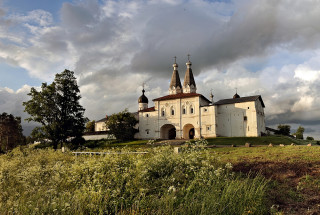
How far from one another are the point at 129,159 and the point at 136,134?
40.5 metres

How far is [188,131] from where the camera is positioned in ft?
154

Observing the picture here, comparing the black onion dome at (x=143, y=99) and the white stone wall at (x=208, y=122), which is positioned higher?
the black onion dome at (x=143, y=99)

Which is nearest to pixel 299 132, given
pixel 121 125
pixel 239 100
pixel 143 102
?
pixel 239 100

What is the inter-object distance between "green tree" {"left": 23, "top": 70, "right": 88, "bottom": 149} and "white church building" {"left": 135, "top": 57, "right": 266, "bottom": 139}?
14.7 metres

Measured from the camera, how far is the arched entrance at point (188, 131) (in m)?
45.6

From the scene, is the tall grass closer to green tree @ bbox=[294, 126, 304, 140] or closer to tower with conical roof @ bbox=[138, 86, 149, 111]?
tower with conical roof @ bbox=[138, 86, 149, 111]

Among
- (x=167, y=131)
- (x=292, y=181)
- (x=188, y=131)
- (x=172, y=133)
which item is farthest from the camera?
(x=172, y=133)

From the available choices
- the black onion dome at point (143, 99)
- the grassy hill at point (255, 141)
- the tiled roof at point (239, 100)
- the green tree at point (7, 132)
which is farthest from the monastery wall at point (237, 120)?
the green tree at point (7, 132)

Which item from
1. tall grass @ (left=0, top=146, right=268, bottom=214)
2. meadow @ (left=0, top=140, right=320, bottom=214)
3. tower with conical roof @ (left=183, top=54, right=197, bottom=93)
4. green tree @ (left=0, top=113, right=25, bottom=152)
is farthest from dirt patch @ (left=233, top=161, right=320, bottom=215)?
green tree @ (left=0, top=113, right=25, bottom=152)

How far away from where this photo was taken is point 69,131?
35.9 m

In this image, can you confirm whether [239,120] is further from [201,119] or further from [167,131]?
[167,131]

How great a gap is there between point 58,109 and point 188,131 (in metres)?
24.3

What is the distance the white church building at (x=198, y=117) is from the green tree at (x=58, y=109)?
14716mm

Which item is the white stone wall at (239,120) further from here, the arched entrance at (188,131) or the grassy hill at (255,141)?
the arched entrance at (188,131)
